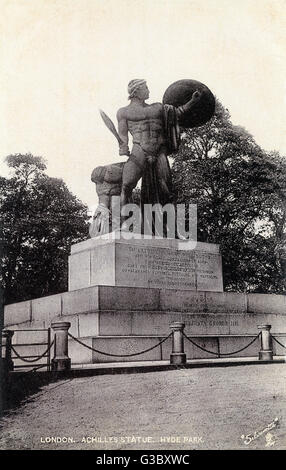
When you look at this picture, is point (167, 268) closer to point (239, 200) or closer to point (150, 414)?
point (150, 414)

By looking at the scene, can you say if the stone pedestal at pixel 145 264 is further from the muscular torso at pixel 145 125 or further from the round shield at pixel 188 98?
the round shield at pixel 188 98

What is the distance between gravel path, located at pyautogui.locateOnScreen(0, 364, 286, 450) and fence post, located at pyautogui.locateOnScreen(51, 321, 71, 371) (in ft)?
1.92

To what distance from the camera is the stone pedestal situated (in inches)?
569

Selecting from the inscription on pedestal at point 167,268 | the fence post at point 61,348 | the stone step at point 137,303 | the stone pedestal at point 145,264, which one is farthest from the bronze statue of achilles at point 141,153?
the fence post at point 61,348

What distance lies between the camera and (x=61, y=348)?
35.3 ft

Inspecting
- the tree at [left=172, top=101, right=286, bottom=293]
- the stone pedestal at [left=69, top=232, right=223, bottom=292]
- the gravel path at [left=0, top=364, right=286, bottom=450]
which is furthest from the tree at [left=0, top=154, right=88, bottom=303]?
the gravel path at [left=0, top=364, right=286, bottom=450]

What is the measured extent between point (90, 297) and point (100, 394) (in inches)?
167

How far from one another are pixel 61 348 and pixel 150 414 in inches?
110

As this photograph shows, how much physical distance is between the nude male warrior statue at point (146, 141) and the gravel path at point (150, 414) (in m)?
6.34

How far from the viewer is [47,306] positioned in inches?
604

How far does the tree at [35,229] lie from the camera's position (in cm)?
3291

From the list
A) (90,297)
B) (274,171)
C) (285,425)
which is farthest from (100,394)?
(274,171)

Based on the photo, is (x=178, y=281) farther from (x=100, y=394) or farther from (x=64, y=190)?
(x=64, y=190)
